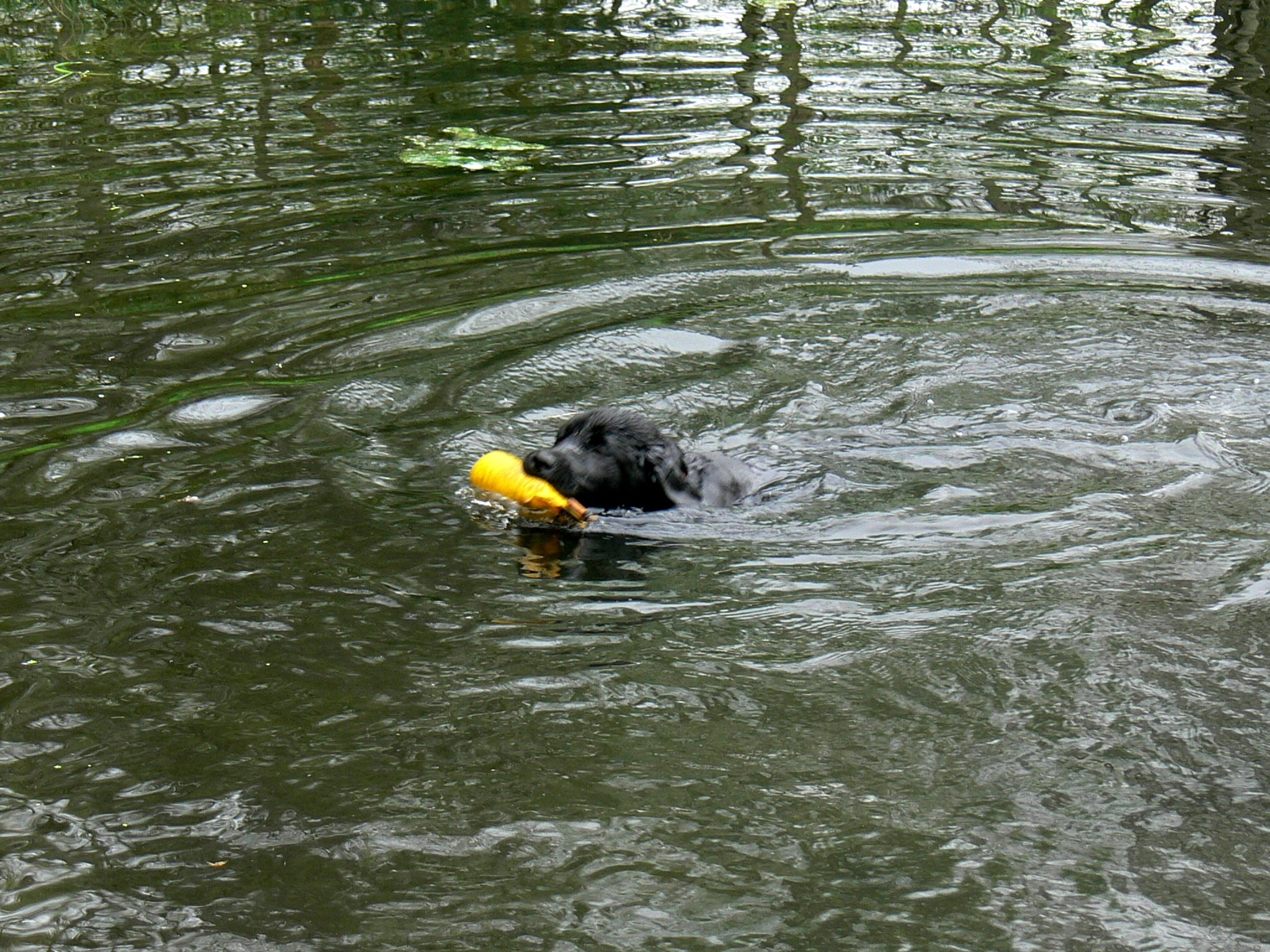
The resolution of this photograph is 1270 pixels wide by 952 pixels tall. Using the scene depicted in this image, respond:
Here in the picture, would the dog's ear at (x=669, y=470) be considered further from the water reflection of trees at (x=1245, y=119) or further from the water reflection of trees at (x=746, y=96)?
the water reflection of trees at (x=1245, y=119)

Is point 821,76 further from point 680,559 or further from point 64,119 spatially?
point 680,559

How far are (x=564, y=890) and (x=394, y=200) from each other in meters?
7.32

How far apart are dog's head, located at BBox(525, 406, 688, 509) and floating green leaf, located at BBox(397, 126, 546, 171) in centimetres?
527

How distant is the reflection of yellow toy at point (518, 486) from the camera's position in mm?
5129

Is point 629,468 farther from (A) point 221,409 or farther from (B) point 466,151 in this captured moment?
(B) point 466,151

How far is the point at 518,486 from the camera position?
514 cm

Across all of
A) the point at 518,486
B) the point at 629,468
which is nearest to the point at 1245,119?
the point at 629,468

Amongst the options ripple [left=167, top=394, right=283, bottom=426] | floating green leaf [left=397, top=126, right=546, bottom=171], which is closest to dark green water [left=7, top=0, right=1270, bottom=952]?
ripple [left=167, top=394, right=283, bottom=426]

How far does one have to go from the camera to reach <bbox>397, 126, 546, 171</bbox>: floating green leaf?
33.9ft

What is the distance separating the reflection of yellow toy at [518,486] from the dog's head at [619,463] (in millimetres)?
76

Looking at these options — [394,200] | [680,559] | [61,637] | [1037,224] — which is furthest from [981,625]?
[394,200]

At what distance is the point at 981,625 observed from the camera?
430 cm

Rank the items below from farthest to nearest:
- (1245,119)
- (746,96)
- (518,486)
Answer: (746,96) < (1245,119) < (518,486)

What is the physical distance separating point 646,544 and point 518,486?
1.73 ft
